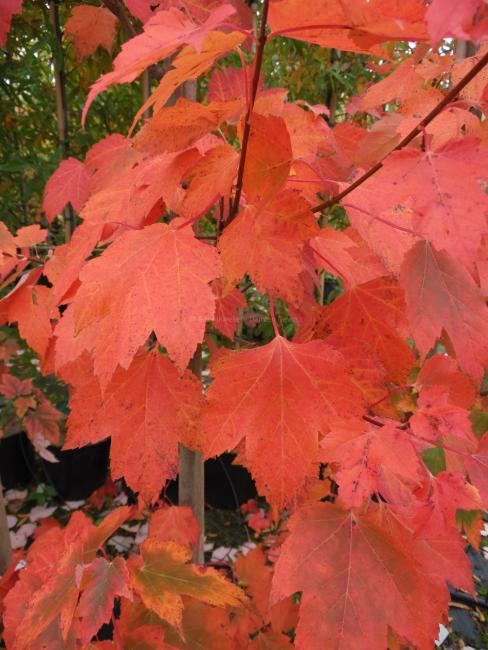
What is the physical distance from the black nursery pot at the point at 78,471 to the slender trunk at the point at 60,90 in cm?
93

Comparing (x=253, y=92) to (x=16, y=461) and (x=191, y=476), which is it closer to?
(x=191, y=476)

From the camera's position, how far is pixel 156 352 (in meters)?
0.63

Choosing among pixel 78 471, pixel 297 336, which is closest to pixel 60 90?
pixel 297 336

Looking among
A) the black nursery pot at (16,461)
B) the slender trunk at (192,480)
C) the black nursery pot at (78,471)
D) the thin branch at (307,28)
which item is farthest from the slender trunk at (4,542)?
the thin branch at (307,28)

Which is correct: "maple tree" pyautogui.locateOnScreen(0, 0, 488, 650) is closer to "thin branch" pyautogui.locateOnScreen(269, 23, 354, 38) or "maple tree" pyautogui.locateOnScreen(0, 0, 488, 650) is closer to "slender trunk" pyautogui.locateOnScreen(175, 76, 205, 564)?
"thin branch" pyautogui.locateOnScreen(269, 23, 354, 38)

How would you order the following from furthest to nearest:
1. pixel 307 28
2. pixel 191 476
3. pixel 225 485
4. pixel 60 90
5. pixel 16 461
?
1. pixel 16 461
2. pixel 225 485
3. pixel 60 90
4. pixel 191 476
5. pixel 307 28

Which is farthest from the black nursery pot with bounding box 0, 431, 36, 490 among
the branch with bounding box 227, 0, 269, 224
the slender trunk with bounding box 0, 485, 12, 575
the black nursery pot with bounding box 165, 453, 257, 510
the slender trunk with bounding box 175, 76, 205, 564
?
the branch with bounding box 227, 0, 269, 224

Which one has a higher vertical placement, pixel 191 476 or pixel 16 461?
pixel 191 476

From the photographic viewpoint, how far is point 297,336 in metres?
0.69

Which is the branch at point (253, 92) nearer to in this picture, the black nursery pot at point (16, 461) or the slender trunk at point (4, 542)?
the slender trunk at point (4, 542)

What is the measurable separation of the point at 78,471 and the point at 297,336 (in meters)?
1.63

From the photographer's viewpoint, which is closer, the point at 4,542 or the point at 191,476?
the point at 191,476

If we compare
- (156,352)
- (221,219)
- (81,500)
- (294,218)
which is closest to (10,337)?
(81,500)

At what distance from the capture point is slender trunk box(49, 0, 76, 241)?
4.05 feet
